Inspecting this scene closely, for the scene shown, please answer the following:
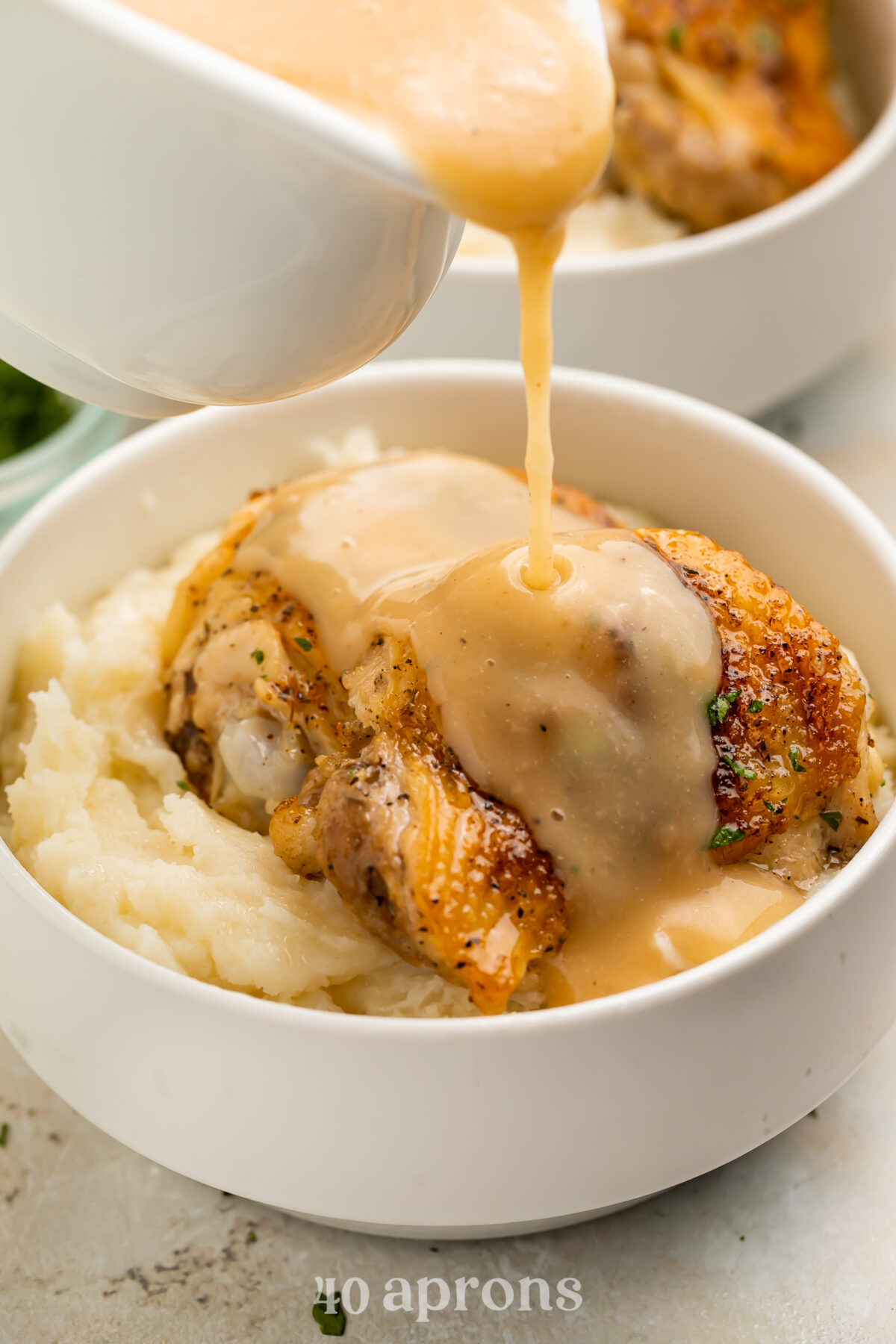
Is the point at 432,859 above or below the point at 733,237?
below

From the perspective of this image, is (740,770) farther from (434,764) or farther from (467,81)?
(467,81)

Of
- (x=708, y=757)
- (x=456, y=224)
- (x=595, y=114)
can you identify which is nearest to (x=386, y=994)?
(x=708, y=757)

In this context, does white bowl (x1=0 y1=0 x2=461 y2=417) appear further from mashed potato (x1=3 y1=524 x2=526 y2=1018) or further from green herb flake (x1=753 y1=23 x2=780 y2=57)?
green herb flake (x1=753 y1=23 x2=780 y2=57)

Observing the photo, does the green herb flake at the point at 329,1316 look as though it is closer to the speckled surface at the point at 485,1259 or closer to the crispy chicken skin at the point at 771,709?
the speckled surface at the point at 485,1259

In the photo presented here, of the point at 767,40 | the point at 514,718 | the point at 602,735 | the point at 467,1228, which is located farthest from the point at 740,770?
the point at 767,40

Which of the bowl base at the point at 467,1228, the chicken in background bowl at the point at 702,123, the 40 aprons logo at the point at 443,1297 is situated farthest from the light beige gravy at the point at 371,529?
the chicken in background bowl at the point at 702,123

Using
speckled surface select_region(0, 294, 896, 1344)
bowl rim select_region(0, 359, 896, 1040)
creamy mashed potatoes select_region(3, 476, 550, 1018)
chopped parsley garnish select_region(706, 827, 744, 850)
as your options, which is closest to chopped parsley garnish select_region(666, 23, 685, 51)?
bowl rim select_region(0, 359, 896, 1040)
